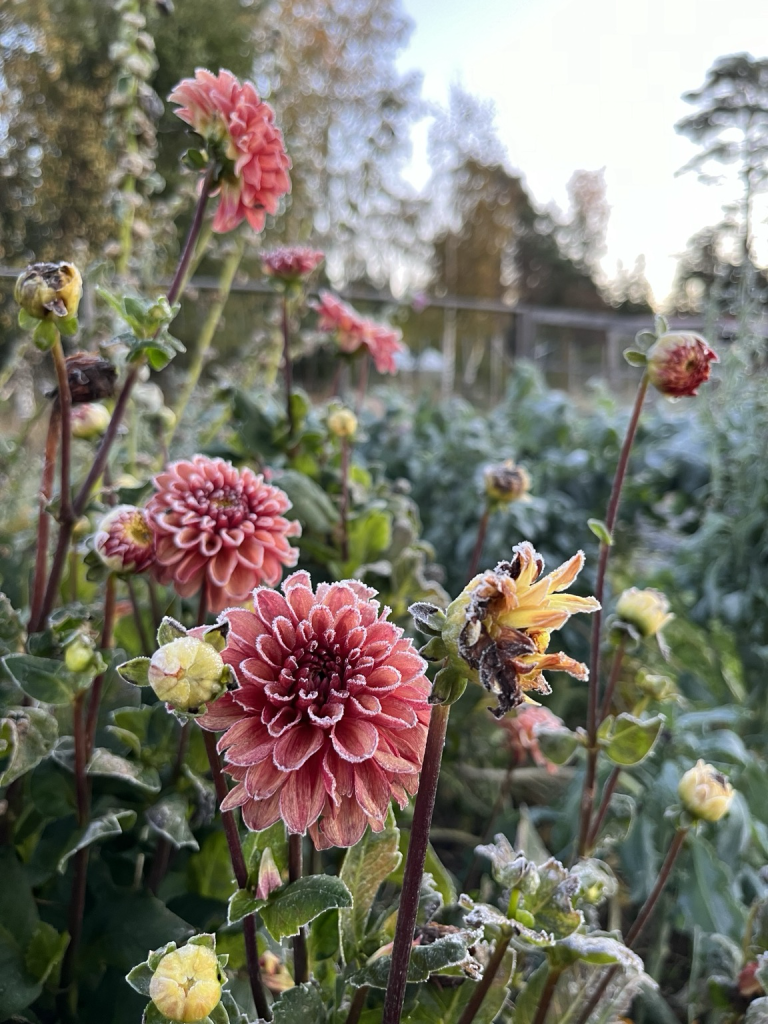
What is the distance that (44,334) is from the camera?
35 cm

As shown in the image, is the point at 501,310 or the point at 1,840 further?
the point at 501,310

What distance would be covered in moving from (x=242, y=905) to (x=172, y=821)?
10cm

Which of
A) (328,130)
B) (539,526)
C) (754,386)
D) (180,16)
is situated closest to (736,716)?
(539,526)

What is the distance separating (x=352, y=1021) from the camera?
1.02ft

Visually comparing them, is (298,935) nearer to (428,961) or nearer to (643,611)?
(428,961)

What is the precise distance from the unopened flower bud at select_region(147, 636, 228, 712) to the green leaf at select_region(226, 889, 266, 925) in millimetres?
96

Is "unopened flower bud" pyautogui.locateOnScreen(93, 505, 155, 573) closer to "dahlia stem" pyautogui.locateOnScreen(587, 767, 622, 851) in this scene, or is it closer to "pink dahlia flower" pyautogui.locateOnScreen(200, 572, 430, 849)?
"pink dahlia flower" pyautogui.locateOnScreen(200, 572, 430, 849)

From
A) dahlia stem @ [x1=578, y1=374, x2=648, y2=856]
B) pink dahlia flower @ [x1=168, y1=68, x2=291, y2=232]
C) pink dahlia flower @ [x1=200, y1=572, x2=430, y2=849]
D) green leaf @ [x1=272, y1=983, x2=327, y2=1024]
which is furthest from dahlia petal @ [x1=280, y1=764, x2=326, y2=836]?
pink dahlia flower @ [x1=168, y1=68, x2=291, y2=232]

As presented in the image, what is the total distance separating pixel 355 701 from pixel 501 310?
332 cm

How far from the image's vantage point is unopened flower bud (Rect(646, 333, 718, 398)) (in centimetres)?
41

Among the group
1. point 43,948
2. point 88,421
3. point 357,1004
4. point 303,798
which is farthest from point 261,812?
point 88,421

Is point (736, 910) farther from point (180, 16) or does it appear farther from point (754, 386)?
point (180, 16)

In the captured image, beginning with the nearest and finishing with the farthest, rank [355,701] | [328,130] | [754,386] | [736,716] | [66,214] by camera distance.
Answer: [355,701], [736,716], [754,386], [66,214], [328,130]

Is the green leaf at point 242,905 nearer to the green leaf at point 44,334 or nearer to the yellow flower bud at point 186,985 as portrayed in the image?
the yellow flower bud at point 186,985
